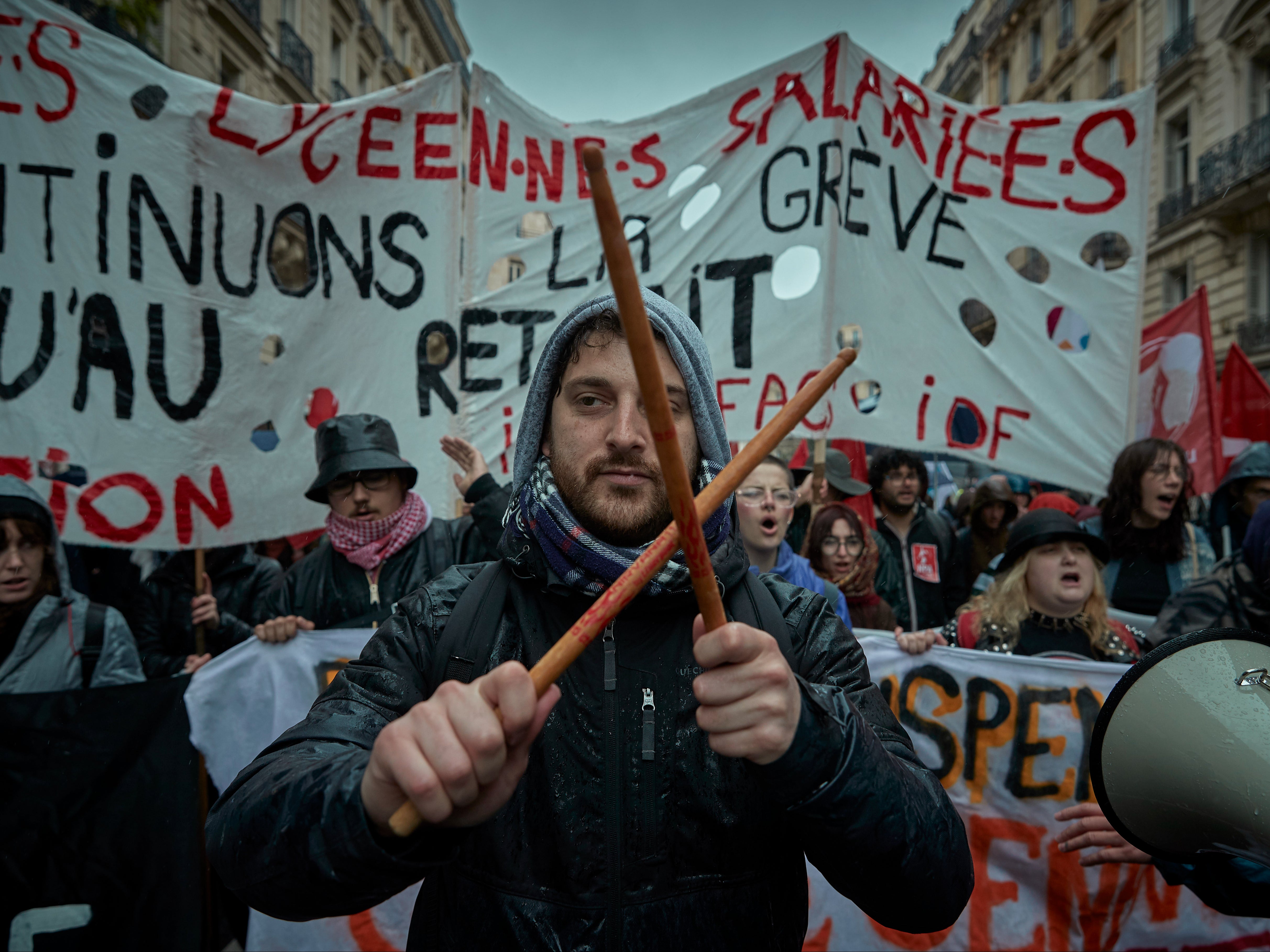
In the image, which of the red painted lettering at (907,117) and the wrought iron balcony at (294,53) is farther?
the wrought iron balcony at (294,53)

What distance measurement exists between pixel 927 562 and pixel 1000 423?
0.89m

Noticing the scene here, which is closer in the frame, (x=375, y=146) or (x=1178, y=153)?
(x=375, y=146)

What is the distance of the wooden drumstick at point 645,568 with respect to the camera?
0.75 metres

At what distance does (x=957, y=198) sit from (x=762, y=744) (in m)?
3.76

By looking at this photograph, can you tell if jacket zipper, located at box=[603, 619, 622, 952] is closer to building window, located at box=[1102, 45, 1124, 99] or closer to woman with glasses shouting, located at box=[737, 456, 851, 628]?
woman with glasses shouting, located at box=[737, 456, 851, 628]

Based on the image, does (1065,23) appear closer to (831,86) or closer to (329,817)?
(831,86)

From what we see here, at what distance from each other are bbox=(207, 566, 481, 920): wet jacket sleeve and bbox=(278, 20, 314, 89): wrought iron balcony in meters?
21.5

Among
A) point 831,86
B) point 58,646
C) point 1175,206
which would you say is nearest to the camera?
point 58,646

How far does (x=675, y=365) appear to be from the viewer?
52.0 inches

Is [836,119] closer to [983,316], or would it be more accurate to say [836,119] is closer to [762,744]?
[983,316]

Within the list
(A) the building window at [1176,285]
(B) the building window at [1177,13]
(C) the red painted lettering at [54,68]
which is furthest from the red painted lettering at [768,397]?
(B) the building window at [1177,13]

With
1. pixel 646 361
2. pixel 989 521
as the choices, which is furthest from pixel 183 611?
pixel 989 521

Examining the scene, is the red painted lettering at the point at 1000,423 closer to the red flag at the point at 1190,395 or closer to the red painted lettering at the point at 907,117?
the red painted lettering at the point at 907,117

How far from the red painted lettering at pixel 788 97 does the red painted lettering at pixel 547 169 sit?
3.35ft
